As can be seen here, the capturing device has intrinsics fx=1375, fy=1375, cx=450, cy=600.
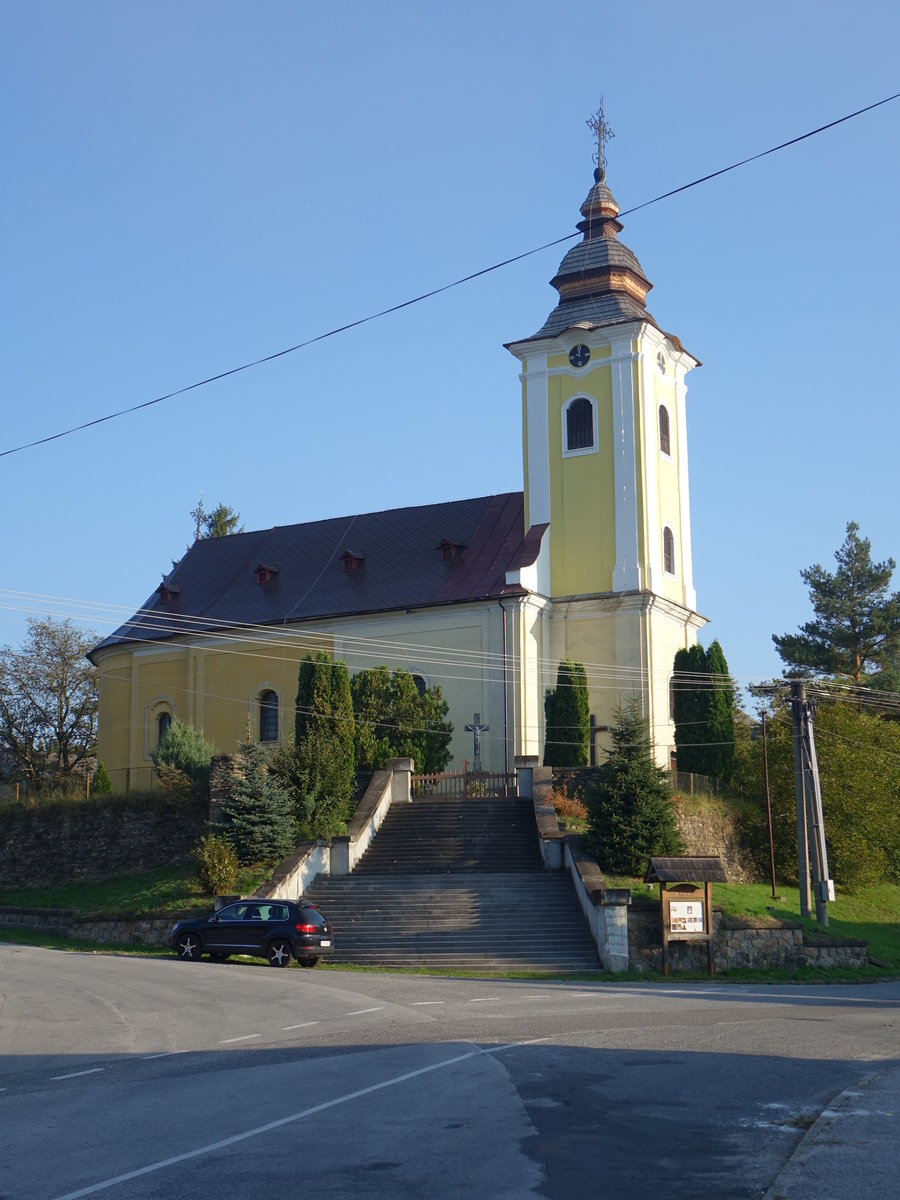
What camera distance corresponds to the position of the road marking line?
26.6 feet

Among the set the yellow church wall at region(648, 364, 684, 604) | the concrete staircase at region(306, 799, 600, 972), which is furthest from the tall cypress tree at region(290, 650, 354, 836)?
the yellow church wall at region(648, 364, 684, 604)

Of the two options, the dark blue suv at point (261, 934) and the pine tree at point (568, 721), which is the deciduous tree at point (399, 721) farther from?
the dark blue suv at point (261, 934)

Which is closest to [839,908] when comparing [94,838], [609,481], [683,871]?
[683,871]

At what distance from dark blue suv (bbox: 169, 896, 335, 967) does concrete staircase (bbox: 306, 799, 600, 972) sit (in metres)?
1.91

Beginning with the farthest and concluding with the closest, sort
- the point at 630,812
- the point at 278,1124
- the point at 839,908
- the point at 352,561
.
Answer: the point at 352,561, the point at 839,908, the point at 630,812, the point at 278,1124

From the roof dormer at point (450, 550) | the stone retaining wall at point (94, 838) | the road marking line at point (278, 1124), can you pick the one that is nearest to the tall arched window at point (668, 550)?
the roof dormer at point (450, 550)

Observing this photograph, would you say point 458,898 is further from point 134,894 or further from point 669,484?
point 669,484

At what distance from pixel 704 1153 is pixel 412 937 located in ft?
67.4

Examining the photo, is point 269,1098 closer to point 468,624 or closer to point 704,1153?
point 704,1153

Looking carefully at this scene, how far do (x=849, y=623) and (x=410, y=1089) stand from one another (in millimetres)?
57197

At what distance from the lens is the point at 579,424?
47219 mm

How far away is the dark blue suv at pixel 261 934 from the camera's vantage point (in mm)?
26438

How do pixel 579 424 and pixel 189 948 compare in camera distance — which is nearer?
pixel 189 948

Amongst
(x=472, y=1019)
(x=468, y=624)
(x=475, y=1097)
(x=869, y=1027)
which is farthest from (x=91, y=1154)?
(x=468, y=624)
